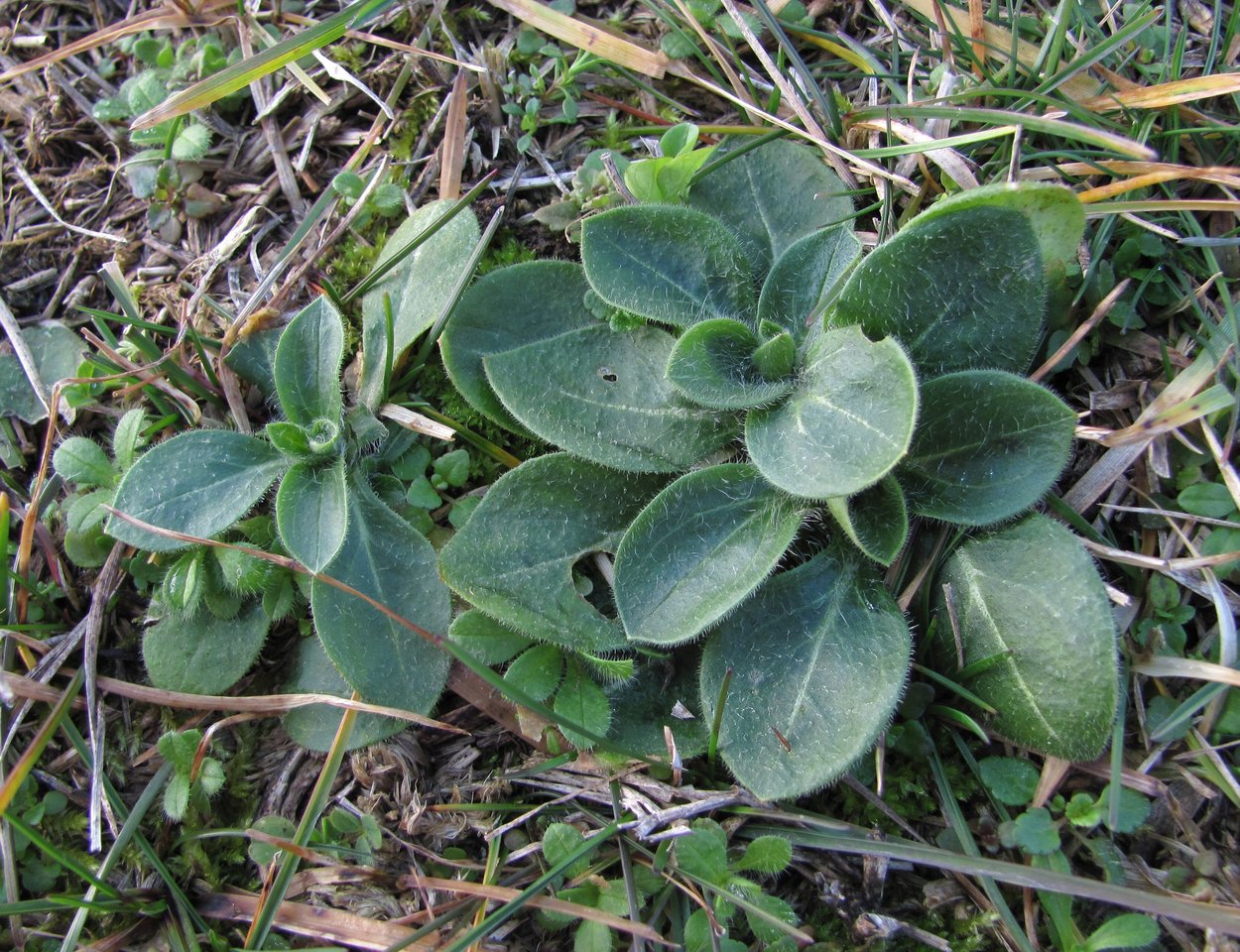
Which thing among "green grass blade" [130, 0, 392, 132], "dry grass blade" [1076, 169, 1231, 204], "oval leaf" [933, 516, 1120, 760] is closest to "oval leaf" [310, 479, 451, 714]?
"green grass blade" [130, 0, 392, 132]

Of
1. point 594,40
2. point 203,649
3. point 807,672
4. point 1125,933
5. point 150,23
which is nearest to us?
point 1125,933

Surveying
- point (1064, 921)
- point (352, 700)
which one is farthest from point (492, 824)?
point (1064, 921)

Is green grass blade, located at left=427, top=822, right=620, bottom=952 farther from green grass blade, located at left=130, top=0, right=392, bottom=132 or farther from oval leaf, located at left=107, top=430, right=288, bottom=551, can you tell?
green grass blade, located at left=130, top=0, right=392, bottom=132

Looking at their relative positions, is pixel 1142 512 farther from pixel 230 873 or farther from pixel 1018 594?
pixel 230 873

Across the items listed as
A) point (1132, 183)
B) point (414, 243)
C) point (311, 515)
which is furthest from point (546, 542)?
point (1132, 183)

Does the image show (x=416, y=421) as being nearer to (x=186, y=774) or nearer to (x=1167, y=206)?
(x=186, y=774)

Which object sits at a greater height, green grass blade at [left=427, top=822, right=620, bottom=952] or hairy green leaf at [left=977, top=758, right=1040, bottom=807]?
hairy green leaf at [left=977, top=758, right=1040, bottom=807]

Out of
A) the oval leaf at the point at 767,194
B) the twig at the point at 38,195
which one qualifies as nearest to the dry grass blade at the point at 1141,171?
the oval leaf at the point at 767,194
